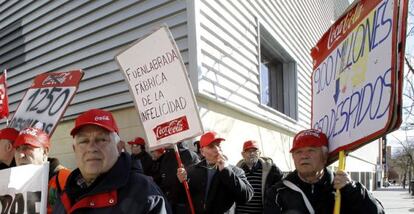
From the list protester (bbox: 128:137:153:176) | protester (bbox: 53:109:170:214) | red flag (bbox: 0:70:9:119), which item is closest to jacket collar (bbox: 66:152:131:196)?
protester (bbox: 53:109:170:214)

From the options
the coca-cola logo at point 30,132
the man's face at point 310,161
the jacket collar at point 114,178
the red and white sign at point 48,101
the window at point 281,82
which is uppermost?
the window at point 281,82

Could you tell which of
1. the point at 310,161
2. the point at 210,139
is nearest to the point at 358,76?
the point at 310,161

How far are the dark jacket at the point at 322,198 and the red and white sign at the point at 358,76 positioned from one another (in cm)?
23

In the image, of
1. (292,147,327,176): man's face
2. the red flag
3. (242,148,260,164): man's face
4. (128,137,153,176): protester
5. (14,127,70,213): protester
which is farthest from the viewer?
(128,137,153,176): protester

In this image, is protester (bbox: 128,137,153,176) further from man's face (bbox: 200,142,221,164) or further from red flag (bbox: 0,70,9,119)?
man's face (bbox: 200,142,221,164)

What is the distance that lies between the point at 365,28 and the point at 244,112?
5489mm

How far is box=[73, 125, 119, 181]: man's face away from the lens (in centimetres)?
240

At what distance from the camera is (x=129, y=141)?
286 inches

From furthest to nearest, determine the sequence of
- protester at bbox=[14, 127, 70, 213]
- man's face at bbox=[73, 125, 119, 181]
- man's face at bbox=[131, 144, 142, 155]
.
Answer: man's face at bbox=[131, 144, 142, 155] → protester at bbox=[14, 127, 70, 213] → man's face at bbox=[73, 125, 119, 181]

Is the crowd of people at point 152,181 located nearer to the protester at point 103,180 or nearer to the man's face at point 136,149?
the protester at point 103,180

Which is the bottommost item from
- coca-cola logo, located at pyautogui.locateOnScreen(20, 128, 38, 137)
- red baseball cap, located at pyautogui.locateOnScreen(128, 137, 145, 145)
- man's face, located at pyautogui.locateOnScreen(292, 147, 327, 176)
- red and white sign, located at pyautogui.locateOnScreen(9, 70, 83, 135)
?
man's face, located at pyautogui.locateOnScreen(292, 147, 327, 176)

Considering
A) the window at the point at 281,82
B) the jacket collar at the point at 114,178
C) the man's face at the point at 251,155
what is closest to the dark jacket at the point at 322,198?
the jacket collar at the point at 114,178

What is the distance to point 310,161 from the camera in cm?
289

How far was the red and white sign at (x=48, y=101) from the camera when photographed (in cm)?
427
